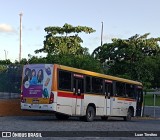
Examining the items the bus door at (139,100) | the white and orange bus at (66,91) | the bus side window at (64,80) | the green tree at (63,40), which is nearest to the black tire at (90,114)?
the white and orange bus at (66,91)

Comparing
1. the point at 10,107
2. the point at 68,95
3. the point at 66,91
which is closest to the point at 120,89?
the point at 68,95

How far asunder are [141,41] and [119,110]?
44.8 meters

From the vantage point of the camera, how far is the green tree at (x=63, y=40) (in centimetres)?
5762

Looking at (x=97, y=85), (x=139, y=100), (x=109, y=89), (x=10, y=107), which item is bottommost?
(x=10, y=107)

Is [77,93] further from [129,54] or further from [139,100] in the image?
[129,54]

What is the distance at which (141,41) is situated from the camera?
70.0m

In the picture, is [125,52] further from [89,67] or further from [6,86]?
[6,86]

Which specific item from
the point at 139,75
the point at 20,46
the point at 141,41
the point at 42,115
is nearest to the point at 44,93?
the point at 42,115

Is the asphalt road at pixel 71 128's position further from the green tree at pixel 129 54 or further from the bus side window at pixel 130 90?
the green tree at pixel 129 54

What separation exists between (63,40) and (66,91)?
124 ft

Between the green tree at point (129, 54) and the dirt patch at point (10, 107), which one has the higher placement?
the green tree at point (129, 54)

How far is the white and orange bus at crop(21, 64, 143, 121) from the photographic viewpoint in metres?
20.7

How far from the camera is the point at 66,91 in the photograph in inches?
835

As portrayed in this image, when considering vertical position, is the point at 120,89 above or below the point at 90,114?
above
